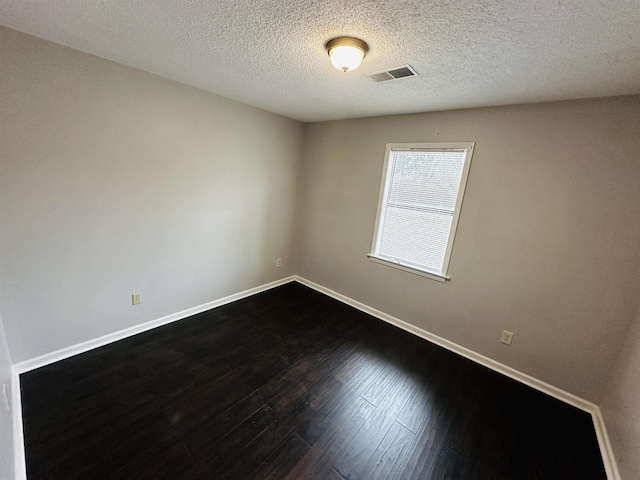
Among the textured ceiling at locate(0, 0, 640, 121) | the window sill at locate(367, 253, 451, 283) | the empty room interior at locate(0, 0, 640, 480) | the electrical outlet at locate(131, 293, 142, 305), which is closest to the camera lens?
the textured ceiling at locate(0, 0, 640, 121)

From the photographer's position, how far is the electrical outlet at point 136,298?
7.84 ft

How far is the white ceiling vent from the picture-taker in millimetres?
1684

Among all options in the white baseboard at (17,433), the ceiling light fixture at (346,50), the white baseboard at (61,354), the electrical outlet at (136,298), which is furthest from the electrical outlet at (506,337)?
the electrical outlet at (136,298)

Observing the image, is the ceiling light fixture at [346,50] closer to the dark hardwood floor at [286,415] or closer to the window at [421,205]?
the window at [421,205]

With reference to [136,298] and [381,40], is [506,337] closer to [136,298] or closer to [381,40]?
[381,40]

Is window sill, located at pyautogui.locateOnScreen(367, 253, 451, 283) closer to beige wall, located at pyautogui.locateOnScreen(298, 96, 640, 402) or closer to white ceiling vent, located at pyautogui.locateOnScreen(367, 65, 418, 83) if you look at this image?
beige wall, located at pyautogui.locateOnScreen(298, 96, 640, 402)

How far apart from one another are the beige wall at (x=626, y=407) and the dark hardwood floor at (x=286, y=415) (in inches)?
6.3

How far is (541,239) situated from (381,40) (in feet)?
6.33

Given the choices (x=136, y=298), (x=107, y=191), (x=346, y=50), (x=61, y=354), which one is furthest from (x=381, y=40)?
(x=61, y=354)

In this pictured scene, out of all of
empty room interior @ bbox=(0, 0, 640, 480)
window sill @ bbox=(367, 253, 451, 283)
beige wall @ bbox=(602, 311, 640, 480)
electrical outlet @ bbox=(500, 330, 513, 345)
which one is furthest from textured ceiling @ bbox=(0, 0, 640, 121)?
electrical outlet @ bbox=(500, 330, 513, 345)

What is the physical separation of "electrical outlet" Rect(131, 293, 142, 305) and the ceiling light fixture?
253 centimetres

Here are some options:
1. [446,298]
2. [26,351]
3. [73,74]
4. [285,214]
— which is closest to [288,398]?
[446,298]

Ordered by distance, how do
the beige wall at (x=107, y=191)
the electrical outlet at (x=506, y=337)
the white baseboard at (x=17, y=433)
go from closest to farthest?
the white baseboard at (x=17, y=433) < the beige wall at (x=107, y=191) < the electrical outlet at (x=506, y=337)

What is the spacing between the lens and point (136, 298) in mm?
2408
